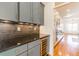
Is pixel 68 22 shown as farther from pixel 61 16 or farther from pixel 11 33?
pixel 11 33

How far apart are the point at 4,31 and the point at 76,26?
1396mm

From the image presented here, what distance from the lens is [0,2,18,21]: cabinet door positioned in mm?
1758

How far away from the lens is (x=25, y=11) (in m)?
2.59

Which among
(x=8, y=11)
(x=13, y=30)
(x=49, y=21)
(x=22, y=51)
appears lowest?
(x=22, y=51)

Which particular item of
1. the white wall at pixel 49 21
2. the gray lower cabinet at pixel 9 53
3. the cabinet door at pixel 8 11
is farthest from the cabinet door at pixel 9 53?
the white wall at pixel 49 21

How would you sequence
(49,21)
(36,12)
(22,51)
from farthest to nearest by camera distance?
(49,21) < (36,12) < (22,51)

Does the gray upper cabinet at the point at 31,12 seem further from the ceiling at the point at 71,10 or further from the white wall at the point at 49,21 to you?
the ceiling at the point at 71,10

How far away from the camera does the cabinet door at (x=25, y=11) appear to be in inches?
94.6

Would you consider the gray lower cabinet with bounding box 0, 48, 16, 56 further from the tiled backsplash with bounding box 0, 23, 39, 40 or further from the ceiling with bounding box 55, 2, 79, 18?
the ceiling with bounding box 55, 2, 79, 18

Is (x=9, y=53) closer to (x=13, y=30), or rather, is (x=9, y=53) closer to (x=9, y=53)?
(x=9, y=53)

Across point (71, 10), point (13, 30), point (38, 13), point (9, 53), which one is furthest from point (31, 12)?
point (9, 53)

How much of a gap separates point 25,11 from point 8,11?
27.6 inches

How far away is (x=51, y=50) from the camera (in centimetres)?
370

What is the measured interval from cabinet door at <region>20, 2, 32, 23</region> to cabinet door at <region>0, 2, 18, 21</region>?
0.85 ft
